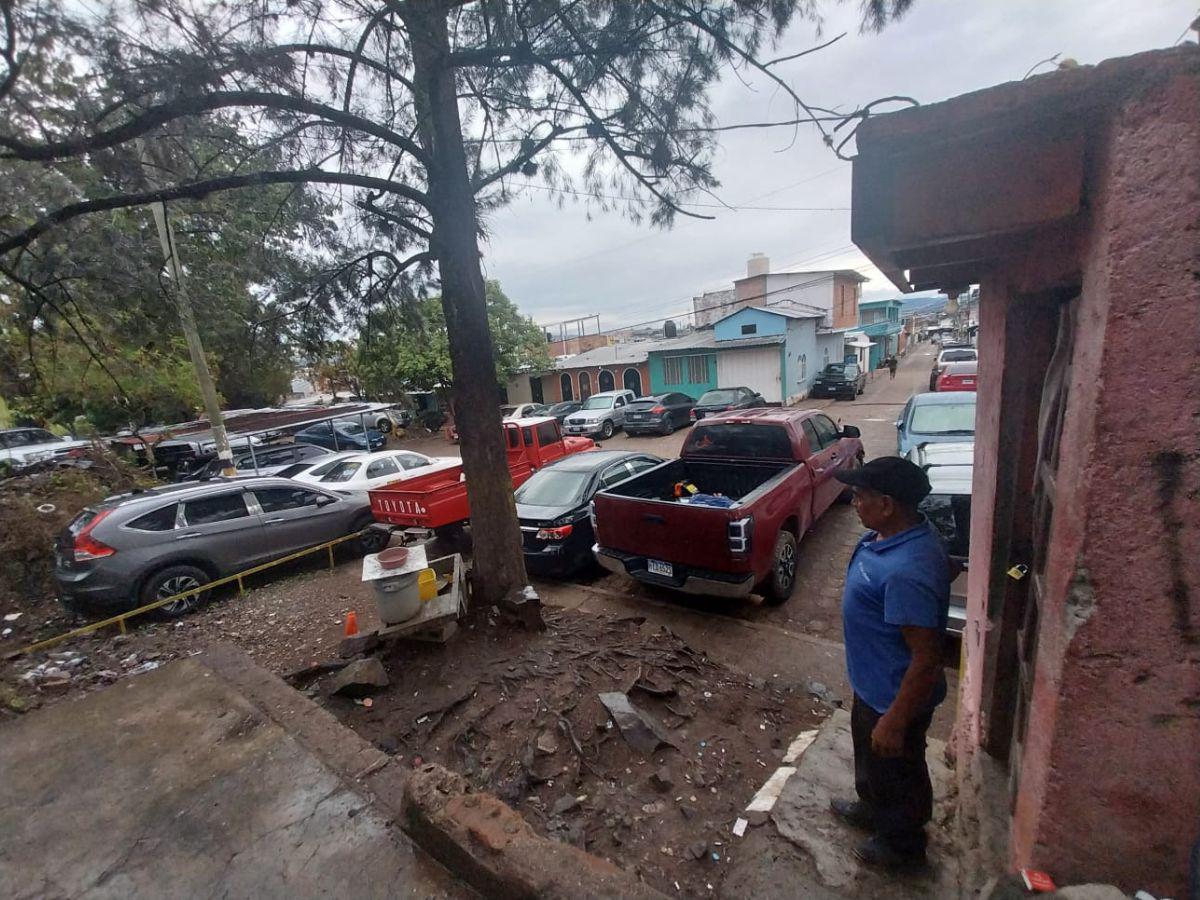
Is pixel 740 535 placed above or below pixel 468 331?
below

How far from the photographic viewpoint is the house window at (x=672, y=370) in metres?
24.7

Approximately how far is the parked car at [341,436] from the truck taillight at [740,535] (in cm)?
1627

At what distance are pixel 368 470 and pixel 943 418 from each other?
987 centimetres

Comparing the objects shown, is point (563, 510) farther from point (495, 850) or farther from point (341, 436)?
point (341, 436)

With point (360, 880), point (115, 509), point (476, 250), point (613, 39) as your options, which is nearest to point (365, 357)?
point (476, 250)

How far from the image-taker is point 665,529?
504 centimetres

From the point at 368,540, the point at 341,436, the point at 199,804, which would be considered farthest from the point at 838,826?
the point at 341,436

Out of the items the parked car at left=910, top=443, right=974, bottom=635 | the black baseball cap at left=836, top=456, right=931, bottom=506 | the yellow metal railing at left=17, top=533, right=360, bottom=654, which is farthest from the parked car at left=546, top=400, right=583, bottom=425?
the black baseball cap at left=836, top=456, right=931, bottom=506

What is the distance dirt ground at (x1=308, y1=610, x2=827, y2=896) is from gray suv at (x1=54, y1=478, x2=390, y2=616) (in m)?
3.42

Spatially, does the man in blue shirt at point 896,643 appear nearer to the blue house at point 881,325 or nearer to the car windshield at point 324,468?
the car windshield at point 324,468

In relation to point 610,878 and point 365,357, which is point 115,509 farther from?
point 610,878

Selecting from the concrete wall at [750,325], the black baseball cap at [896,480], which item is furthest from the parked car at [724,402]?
the black baseball cap at [896,480]

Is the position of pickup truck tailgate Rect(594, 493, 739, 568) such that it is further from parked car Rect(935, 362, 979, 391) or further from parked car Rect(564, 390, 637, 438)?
parked car Rect(564, 390, 637, 438)

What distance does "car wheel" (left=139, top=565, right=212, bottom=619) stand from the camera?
19.5ft
